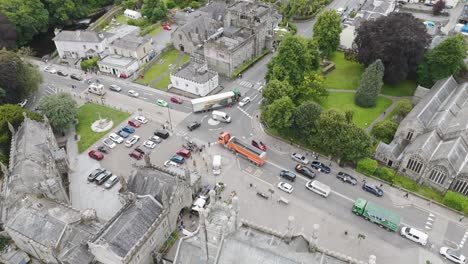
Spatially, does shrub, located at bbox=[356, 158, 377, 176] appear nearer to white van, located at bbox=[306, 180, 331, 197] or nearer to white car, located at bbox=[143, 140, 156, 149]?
white van, located at bbox=[306, 180, 331, 197]

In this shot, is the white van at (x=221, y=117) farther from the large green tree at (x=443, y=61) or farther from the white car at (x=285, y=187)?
the large green tree at (x=443, y=61)

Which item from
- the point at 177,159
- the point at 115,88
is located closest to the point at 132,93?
the point at 115,88

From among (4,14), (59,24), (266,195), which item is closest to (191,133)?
(266,195)

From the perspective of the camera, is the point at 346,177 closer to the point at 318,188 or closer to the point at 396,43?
the point at 318,188

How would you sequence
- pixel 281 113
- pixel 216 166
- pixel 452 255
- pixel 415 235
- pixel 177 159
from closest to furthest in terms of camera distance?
pixel 452 255 < pixel 415 235 < pixel 216 166 < pixel 281 113 < pixel 177 159

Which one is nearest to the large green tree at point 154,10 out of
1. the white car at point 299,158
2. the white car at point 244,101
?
the white car at point 244,101

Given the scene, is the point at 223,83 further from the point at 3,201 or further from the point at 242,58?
the point at 3,201
